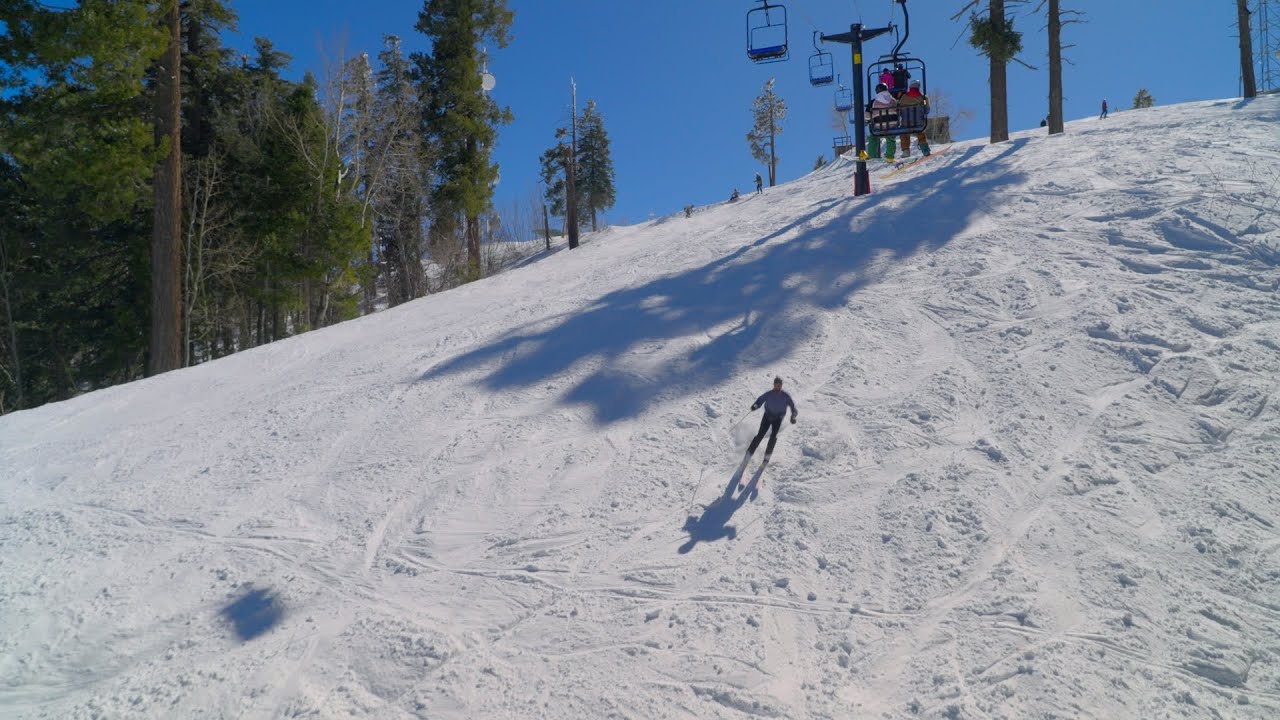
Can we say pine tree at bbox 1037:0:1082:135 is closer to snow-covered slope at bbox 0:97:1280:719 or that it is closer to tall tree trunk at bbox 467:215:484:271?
snow-covered slope at bbox 0:97:1280:719

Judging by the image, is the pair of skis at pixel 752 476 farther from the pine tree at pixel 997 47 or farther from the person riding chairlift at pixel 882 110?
the pine tree at pixel 997 47

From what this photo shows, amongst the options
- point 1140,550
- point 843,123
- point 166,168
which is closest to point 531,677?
point 1140,550

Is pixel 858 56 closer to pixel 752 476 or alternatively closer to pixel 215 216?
pixel 752 476

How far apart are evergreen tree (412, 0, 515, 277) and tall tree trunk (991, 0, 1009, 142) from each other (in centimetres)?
1922

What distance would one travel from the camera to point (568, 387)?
878 centimetres

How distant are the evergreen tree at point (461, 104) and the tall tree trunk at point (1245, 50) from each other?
86.6 ft

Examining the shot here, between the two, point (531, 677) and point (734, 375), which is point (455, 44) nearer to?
point (734, 375)

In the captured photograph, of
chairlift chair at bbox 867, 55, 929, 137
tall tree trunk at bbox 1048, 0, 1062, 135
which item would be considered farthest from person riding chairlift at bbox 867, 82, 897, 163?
tall tree trunk at bbox 1048, 0, 1062, 135

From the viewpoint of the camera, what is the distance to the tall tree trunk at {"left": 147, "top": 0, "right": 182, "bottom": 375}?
587 inches

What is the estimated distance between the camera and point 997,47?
1856 cm

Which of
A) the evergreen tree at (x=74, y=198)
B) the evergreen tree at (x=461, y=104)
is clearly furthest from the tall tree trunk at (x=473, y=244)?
the evergreen tree at (x=74, y=198)

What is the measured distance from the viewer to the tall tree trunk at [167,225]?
14922 mm

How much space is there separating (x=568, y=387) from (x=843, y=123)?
4905cm

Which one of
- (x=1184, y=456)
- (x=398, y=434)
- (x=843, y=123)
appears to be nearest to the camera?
(x=1184, y=456)
